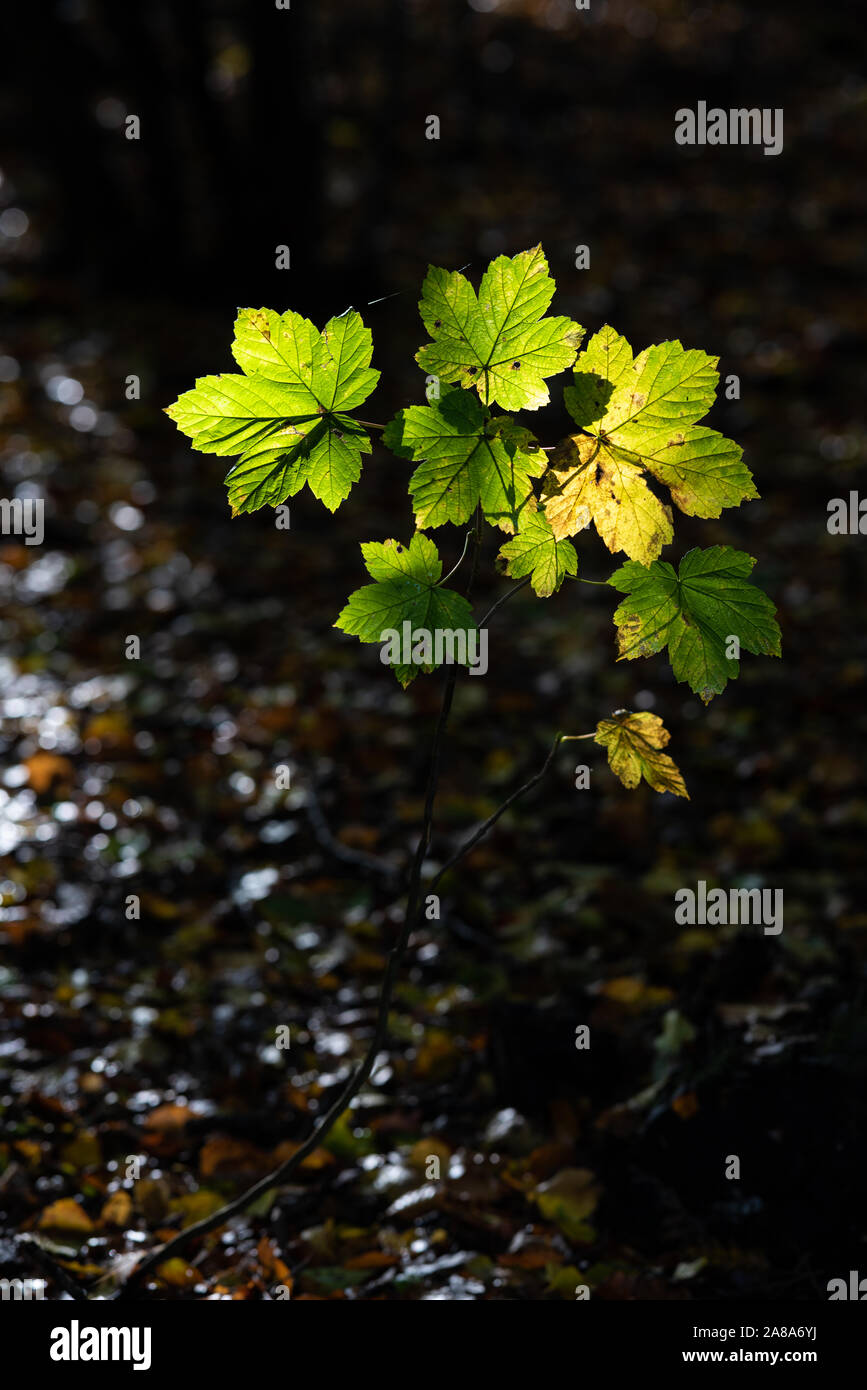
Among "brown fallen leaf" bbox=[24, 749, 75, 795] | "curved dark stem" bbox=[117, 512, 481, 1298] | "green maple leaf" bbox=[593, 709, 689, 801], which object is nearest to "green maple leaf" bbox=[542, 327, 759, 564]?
"curved dark stem" bbox=[117, 512, 481, 1298]

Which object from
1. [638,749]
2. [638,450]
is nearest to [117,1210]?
[638,749]

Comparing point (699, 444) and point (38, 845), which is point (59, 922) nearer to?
point (38, 845)

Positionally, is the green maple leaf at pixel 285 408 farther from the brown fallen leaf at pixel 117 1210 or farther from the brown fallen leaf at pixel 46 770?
the brown fallen leaf at pixel 46 770

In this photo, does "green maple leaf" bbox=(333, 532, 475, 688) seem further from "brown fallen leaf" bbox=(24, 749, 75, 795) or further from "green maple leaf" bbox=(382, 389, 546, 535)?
"brown fallen leaf" bbox=(24, 749, 75, 795)

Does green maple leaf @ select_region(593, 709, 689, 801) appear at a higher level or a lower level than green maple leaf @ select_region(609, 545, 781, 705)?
lower

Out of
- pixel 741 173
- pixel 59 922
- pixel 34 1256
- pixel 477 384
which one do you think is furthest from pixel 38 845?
pixel 741 173

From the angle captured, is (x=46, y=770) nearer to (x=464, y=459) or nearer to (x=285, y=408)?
(x=285, y=408)
